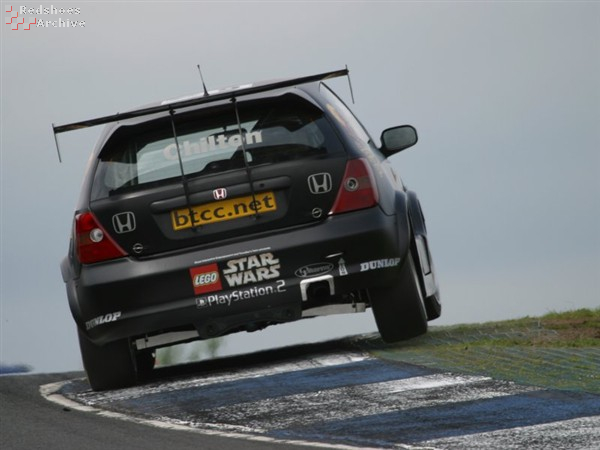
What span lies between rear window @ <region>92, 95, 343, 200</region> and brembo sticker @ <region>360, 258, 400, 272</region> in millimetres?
741

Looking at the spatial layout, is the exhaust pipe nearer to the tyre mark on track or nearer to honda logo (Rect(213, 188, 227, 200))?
the tyre mark on track

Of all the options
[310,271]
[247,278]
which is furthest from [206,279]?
[310,271]

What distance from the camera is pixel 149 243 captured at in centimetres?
984

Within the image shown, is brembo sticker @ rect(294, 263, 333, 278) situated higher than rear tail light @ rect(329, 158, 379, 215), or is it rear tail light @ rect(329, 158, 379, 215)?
rear tail light @ rect(329, 158, 379, 215)

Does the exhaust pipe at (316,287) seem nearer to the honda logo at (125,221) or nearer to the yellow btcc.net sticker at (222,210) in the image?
the yellow btcc.net sticker at (222,210)

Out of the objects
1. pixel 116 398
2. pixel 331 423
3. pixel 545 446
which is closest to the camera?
pixel 545 446

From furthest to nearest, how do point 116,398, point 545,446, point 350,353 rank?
point 350,353, point 116,398, point 545,446

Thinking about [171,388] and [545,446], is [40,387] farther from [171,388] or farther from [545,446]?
[545,446]

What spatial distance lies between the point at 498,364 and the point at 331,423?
2219 millimetres

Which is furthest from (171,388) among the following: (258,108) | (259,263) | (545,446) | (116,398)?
(545,446)

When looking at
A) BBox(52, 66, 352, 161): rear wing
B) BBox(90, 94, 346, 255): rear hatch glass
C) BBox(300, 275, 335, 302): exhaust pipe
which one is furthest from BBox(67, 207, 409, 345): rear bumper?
BBox(52, 66, 352, 161): rear wing

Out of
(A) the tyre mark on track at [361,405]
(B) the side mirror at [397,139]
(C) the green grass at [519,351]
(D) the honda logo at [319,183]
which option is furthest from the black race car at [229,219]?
(B) the side mirror at [397,139]

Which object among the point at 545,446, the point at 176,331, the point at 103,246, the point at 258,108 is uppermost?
the point at 258,108

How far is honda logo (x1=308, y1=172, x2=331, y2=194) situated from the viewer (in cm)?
976
